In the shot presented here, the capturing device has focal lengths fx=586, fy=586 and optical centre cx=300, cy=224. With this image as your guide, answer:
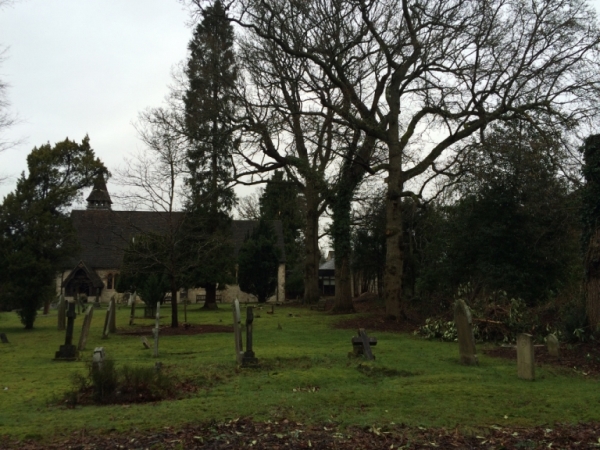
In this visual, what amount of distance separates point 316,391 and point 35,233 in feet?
66.4

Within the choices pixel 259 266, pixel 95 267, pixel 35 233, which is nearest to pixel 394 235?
pixel 35 233

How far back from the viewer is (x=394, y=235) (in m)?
23.4

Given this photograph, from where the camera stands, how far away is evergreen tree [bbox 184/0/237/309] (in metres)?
27.0

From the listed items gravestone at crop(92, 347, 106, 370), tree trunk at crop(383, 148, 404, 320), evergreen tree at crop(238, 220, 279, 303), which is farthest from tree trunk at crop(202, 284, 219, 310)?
gravestone at crop(92, 347, 106, 370)

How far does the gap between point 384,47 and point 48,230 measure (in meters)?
16.5

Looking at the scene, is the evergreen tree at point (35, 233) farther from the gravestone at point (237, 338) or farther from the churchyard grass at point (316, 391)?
the gravestone at point (237, 338)

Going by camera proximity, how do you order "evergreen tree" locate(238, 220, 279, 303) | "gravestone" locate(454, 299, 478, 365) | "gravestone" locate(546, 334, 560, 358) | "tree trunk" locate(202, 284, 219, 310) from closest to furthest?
1. "gravestone" locate(454, 299, 478, 365)
2. "gravestone" locate(546, 334, 560, 358)
3. "tree trunk" locate(202, 284, 219, 310)
4. "evergreen tree" locate(238, 220, 279, 303)

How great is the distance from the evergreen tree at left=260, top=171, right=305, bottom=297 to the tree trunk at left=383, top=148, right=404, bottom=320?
32.6 metres

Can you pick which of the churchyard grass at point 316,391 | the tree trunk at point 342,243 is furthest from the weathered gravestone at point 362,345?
the tree trunk at point 342,243

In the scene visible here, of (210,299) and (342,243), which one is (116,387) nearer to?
(342,243)

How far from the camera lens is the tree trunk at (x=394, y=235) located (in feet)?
76.5

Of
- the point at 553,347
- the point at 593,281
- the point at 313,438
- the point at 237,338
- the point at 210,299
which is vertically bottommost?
the point at 313,438

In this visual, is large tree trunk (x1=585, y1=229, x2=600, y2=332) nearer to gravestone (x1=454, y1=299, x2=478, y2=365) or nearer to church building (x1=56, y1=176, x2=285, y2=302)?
gravestone (x1=454, y1=299, x2=478, y2=365)

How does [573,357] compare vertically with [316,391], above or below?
above
